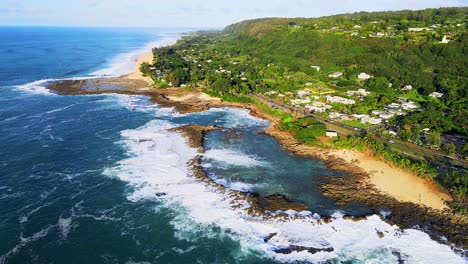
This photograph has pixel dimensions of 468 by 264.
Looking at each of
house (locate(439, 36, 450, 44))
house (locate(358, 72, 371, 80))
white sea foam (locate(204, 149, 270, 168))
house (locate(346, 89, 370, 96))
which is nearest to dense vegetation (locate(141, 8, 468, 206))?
house (locate(439, 36, 450, 44))

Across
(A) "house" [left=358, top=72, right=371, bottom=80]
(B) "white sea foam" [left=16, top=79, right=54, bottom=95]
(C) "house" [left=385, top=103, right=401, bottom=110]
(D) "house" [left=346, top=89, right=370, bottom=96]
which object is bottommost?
(C) "house" [left=385, top=103, right=401, bottom=110]

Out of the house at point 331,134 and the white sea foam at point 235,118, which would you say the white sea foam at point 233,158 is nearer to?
the white sea foam at point 235,118

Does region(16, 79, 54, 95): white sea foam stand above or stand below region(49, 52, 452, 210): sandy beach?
above

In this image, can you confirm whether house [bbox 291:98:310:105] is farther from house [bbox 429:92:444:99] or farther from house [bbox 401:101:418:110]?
house [bbox 429:92:444:99]

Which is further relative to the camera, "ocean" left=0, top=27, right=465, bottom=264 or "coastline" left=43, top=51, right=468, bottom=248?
"coastline" left=43, top=51, right=468, bottom=248

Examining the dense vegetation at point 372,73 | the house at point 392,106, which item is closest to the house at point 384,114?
the dense vegetation at point 372,73

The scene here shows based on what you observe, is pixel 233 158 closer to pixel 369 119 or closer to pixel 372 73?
pixel 369 119

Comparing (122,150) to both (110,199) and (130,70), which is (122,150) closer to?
(110,199)

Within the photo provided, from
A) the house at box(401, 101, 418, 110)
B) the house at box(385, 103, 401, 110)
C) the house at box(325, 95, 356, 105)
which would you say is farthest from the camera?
the house at box(325, 95, 356, 105)
